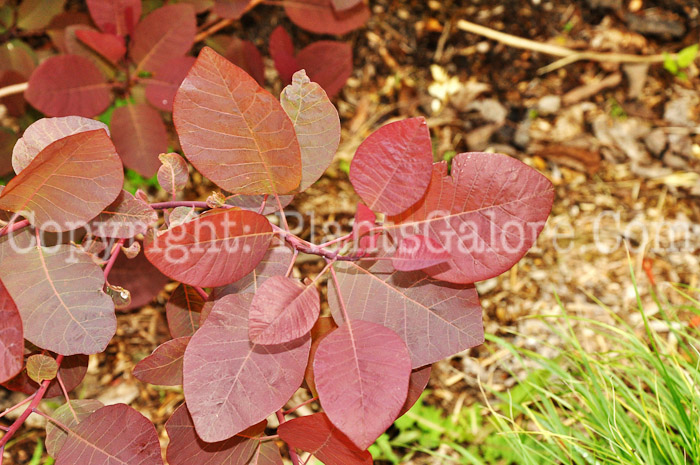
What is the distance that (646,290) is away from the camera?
1.52 metres

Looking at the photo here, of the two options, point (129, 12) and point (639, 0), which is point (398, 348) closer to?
point (129, 12)

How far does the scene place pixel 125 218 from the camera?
2.29ft

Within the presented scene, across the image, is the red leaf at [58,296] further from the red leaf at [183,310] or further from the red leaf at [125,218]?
the red leaf at [183,310]

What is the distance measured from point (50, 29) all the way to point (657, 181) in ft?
5.60

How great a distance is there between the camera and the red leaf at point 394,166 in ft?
2.07

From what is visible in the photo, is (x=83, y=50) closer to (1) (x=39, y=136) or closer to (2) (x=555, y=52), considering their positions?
(1) (x=39, y=136)

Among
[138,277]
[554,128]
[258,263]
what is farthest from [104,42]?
[554,128]

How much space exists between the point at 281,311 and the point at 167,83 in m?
0.68

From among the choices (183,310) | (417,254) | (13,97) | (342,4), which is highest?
(342,4)

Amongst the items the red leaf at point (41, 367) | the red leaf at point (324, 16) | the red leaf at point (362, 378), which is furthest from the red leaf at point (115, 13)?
the red leaf at point (362, 378)

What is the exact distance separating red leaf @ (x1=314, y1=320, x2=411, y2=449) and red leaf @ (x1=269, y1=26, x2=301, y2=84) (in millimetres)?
725

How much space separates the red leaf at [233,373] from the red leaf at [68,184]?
19 cm

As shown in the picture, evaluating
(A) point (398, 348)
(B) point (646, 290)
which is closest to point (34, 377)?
(A) point (398, 348)

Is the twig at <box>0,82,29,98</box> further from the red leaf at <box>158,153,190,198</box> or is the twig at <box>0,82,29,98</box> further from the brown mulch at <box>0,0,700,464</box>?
the red leaf at <box>158,153,190,198</box>
